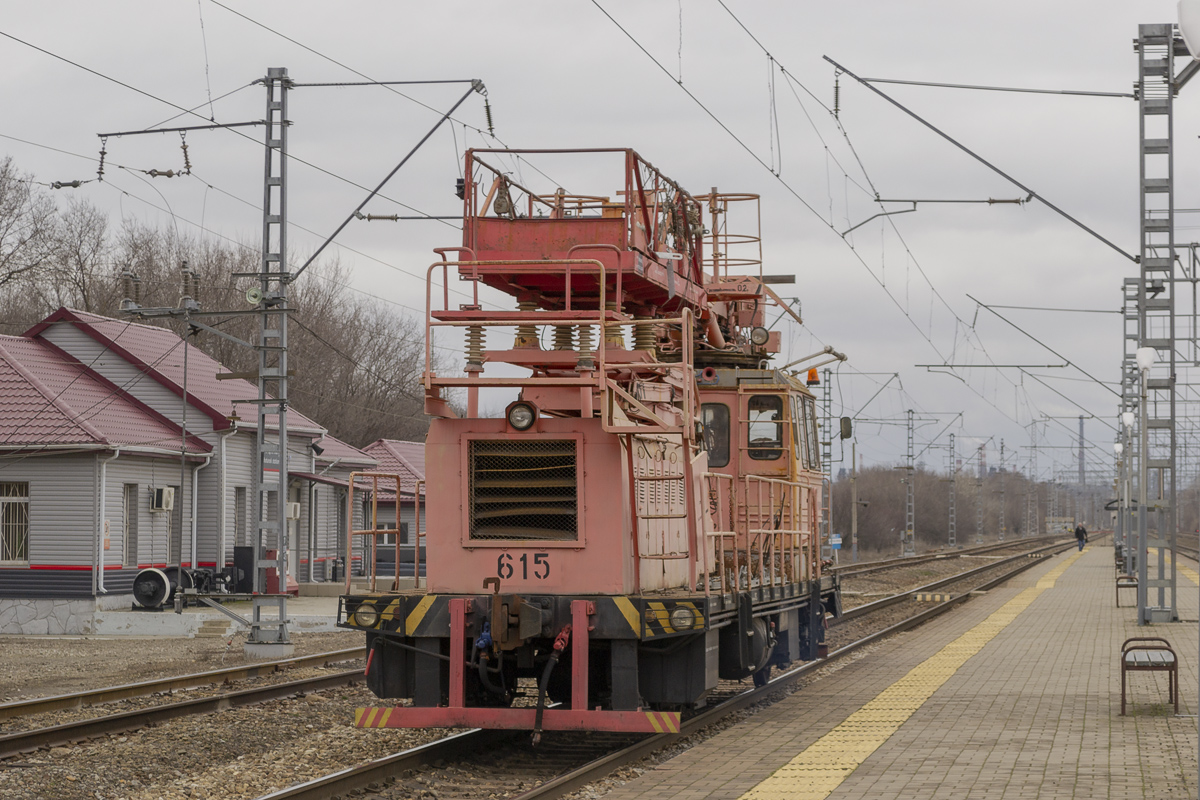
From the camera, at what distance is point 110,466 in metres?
26.7

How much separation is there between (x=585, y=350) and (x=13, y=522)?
20.3 m

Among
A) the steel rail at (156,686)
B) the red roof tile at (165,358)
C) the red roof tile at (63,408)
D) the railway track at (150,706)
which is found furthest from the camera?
the red roof tile at (165,358)

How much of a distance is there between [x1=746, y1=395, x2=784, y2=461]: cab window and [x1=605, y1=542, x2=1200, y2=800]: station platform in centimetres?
263

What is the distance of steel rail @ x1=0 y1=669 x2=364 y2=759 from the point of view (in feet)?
36.6

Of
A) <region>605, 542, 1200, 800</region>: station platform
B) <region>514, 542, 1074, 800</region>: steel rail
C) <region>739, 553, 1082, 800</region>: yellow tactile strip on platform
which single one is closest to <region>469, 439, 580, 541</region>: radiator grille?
<region>514, 542, 1074, 800</region>: steel rail

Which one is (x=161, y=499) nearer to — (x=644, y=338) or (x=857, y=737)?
(x=644, y=338)

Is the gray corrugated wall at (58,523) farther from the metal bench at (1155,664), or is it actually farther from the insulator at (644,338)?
the metal bench at (1155,664)

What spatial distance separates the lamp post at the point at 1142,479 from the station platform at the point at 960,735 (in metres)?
2.39

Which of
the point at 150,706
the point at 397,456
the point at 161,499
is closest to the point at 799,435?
the point at 150,706

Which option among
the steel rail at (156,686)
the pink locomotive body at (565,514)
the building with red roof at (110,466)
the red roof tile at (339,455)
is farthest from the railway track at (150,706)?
the red roof tile at (339,455)

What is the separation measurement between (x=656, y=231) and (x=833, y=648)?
34.8 ft

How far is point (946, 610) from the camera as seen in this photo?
2892 cm

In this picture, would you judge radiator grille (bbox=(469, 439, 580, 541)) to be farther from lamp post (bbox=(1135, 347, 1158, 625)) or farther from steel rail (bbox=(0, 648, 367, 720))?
lamp post (bbox=(1135, 347, 1158, 625))

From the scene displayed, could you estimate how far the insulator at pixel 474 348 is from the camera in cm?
1016
